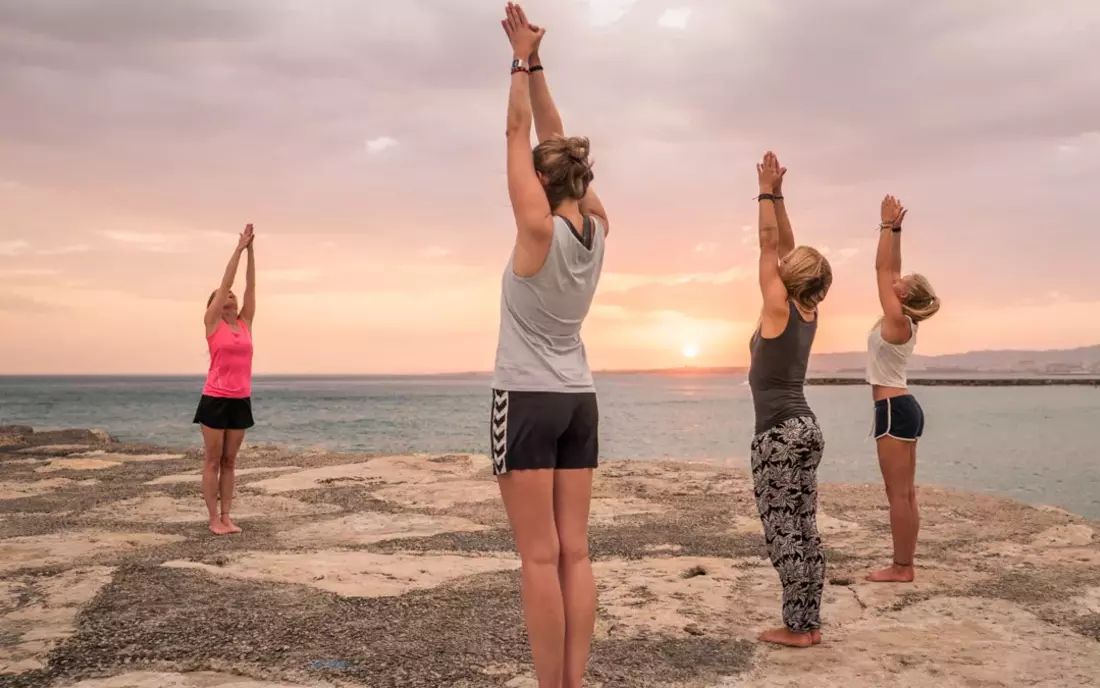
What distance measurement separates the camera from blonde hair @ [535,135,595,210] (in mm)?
3203

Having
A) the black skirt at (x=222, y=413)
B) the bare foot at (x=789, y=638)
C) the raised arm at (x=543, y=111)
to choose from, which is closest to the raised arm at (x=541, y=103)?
the raised arm at (x=543, y=111)

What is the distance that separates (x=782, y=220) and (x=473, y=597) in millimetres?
3123

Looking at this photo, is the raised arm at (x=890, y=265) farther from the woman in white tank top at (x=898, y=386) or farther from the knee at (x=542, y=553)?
the knee at (x=542, y=553)

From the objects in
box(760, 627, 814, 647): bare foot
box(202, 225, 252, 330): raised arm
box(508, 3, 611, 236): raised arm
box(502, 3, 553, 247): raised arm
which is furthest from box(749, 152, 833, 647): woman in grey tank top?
box(202, 225, 252, 330): raised arm

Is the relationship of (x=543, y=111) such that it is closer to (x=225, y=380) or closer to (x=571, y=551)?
(x=571, y=551)

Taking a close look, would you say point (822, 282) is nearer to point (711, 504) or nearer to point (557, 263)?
point (557, 263)

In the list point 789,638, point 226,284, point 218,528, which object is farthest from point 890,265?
point 218,528

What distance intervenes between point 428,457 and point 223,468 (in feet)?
20.1

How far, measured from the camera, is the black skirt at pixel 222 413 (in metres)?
7.58

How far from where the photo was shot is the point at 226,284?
7.46 meters

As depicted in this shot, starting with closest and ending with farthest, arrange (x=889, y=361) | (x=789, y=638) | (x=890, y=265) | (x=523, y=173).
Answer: (x=523, y=173)
(x=789, y=638)
(x=890, y=265)
(x=889, y=361)

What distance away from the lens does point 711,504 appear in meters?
9.77

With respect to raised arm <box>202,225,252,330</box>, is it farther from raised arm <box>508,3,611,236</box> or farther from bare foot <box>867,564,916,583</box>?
bare foot <box>867,564,916,583</box>

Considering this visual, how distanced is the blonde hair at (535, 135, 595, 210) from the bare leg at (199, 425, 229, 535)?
5496 millimetres
